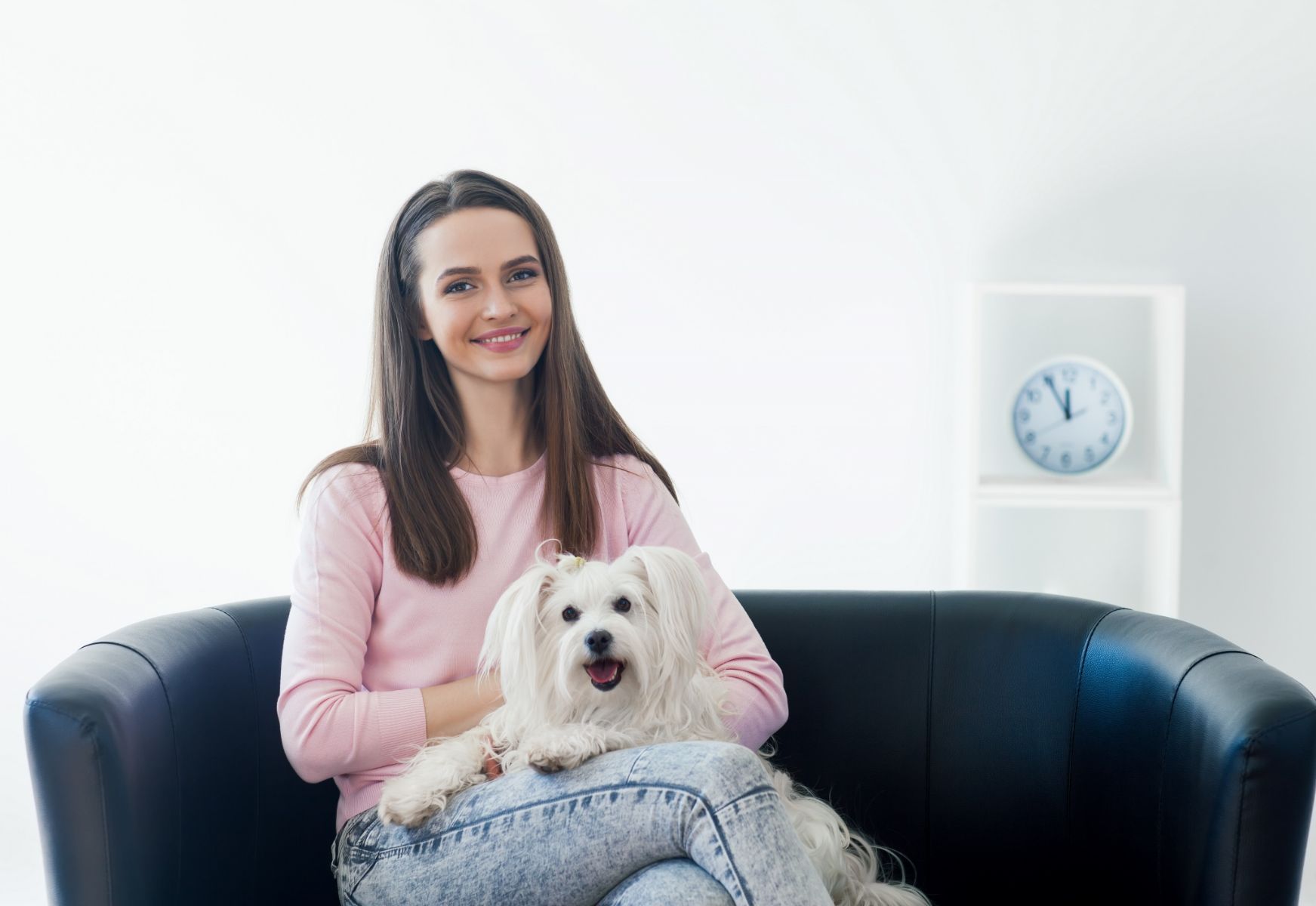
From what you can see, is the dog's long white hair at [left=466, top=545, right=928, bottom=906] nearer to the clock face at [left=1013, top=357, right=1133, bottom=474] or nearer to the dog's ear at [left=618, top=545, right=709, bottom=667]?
the dog's ear at [left=618, top=545, right=709, bottom=667]

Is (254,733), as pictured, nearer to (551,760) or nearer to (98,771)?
(98,771)

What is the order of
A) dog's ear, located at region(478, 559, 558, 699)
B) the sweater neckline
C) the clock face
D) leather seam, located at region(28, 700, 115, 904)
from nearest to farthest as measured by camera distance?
leather seam, located at region(28, 700, 115, 904), dog's ear, located at region(478, 559, 558, 699), the sweater neckline, the clock face

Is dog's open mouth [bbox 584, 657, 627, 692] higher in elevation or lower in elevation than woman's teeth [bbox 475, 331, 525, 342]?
lower

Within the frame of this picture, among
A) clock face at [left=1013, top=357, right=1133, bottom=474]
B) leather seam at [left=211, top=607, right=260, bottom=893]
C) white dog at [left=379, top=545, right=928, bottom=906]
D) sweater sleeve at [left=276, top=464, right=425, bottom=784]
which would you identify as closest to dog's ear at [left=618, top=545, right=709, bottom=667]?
white dog at [left=379, top=545, right=928, bottom=906]

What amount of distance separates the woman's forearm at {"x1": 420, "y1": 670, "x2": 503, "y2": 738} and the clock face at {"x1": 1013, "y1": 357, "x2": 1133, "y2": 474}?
1.87 m

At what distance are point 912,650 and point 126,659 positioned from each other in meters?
1.32

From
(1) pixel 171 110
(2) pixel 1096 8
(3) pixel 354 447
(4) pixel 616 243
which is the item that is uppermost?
(2) pixel 1096 8

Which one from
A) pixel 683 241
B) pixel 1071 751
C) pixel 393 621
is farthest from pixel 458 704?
pixel 683 241

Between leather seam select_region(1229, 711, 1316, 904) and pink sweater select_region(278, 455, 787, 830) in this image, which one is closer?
leather seam select_region(1229, 711, 1316, 904)

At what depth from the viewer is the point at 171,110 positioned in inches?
122

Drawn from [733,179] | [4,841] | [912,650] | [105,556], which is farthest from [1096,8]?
[4,841]

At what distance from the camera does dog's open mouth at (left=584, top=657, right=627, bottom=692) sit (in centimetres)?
153

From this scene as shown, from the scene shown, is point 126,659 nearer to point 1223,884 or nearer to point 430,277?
point 430,277

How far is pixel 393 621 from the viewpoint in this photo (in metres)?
1.77
